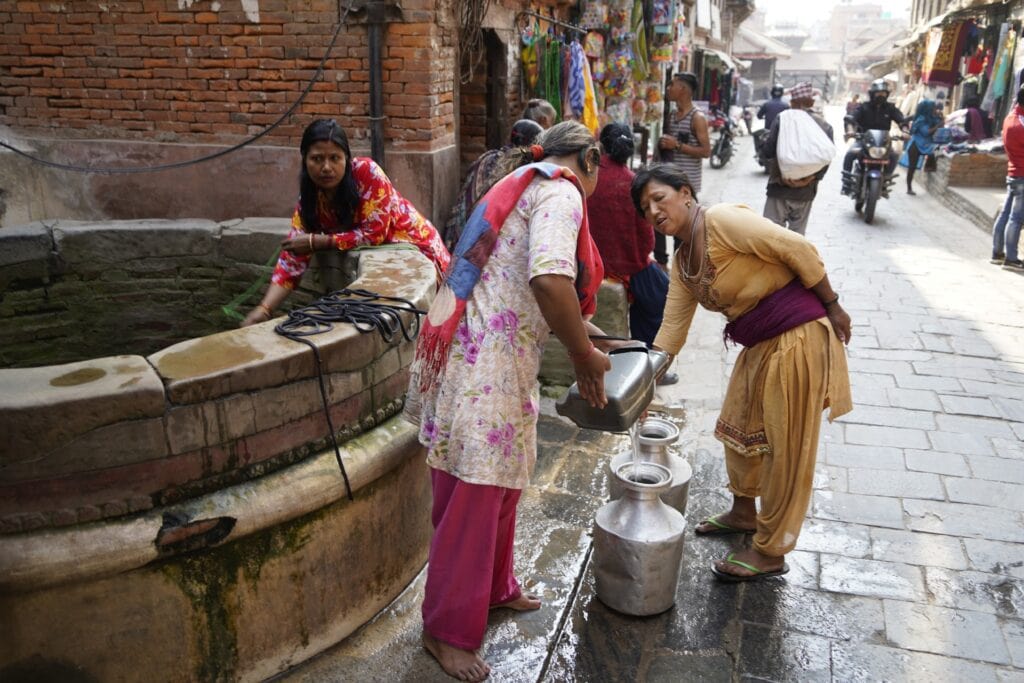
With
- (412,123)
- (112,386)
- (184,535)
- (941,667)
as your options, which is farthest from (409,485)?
(412,123)

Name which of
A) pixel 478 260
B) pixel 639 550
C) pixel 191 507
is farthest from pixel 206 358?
pixel 639 550

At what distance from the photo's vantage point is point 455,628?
2.80 m

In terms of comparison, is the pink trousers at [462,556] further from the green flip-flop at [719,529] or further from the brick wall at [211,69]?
the brick wall at [211,69]

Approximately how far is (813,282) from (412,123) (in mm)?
3921

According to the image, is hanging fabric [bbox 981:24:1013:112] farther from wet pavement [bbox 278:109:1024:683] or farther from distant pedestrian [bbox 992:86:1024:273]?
wet pavement [bbox 278:109:1024:683]

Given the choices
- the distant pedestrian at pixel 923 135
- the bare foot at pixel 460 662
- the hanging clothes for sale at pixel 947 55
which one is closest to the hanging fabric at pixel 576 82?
the bare foot at pixel 460 662

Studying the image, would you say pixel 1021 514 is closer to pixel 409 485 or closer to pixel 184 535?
pixel 409 485

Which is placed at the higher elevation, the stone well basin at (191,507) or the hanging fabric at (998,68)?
the hanging fabric at (998,68)

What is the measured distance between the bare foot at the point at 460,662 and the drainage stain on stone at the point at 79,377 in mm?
1423

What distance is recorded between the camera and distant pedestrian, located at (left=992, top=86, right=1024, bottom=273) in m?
7.91

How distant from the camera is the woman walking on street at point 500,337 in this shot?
2406mm

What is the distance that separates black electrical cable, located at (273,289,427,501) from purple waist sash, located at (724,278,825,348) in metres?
1.30

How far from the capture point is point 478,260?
250cm

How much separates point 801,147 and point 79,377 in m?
5.62
